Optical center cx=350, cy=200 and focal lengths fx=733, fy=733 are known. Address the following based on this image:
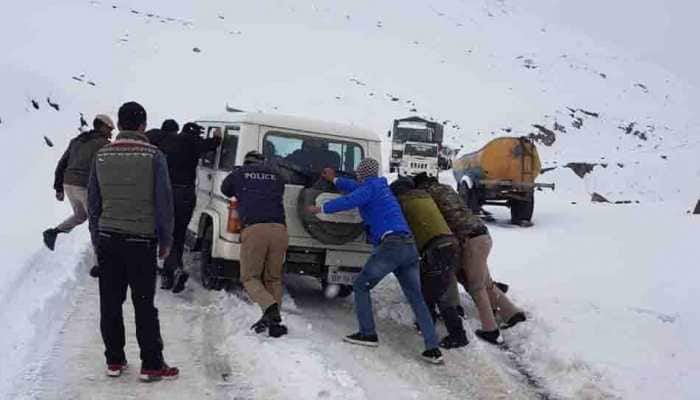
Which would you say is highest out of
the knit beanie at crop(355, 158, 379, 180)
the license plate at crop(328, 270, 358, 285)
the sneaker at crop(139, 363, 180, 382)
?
the knit beanie at crop(355, 158, 379, 180)

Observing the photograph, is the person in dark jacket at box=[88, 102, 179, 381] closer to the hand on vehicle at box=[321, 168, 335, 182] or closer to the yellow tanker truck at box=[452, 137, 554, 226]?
the hand on vehicle at box=[321, 168, 335, 182]

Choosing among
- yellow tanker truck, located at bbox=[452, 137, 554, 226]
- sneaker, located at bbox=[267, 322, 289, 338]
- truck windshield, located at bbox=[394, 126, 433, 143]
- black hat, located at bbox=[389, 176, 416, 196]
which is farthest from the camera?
truck windshield, located at bbox=[394, 126, 433, 143]

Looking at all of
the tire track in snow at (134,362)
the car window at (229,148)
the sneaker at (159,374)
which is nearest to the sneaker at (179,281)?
the tire track in snow at (134,362)

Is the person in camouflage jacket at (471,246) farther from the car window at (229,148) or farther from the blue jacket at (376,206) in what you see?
the car window at (229,148)

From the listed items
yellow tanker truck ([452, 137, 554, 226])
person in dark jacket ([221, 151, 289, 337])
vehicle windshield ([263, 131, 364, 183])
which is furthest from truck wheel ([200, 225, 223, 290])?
yellow tanker truck ([452, 137, 554, 226])

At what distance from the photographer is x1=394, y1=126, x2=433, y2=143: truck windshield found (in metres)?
27.8

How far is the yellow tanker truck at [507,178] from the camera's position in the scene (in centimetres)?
1573

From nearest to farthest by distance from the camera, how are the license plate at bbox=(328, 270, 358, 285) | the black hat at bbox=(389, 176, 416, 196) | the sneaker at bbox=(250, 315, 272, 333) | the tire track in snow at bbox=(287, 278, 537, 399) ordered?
the tire track in snow at bbox=(287, 278, 537, 399) → the sneaker at bbox=(250, 315, 272, 333) → the black hat at bbox=(389, 176, 416, 196) → the license plate at bbox=(328, 270, 358, 285)

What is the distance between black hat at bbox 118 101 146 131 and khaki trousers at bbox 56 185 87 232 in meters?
3.12

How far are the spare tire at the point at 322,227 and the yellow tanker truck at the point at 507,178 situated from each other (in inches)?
351

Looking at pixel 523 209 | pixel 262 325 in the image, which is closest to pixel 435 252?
pixel 262 325

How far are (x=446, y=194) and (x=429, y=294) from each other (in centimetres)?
101

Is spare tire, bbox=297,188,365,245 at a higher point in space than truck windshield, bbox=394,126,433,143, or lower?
lower

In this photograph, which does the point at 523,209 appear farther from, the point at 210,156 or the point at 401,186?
the point at 401,186
